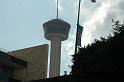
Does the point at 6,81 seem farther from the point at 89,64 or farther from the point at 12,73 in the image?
the point at 89,64

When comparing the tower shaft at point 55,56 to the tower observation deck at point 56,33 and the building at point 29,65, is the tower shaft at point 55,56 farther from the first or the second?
the building at point 29,65

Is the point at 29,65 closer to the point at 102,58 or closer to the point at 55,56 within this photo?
the point at 102,58

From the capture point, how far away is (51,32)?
7047 inches

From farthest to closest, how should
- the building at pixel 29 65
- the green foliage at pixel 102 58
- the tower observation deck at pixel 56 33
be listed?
the tower observation deck at pixel 56 33
the building at pixel 29 65
the green foliage at pixel 102 58

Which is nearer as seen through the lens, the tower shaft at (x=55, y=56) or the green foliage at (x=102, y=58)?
the green foliage at (x=102, y=58)

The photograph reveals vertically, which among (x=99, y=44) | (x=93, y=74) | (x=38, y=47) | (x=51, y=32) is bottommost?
(x=93, y=74)

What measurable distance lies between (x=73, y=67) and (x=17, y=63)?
26038 millimetres

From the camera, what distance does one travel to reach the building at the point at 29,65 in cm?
6525

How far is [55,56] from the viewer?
165500mm

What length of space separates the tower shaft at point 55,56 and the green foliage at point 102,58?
111 m

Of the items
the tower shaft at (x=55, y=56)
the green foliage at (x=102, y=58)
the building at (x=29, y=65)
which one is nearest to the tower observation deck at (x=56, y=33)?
the tower shaft at (x=55, y=56)

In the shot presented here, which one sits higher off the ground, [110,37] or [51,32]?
[51,32]

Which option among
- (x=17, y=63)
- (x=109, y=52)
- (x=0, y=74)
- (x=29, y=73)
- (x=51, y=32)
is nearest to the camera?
(x=109, y=52)

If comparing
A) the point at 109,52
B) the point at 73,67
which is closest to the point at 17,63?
the point at 73,67
